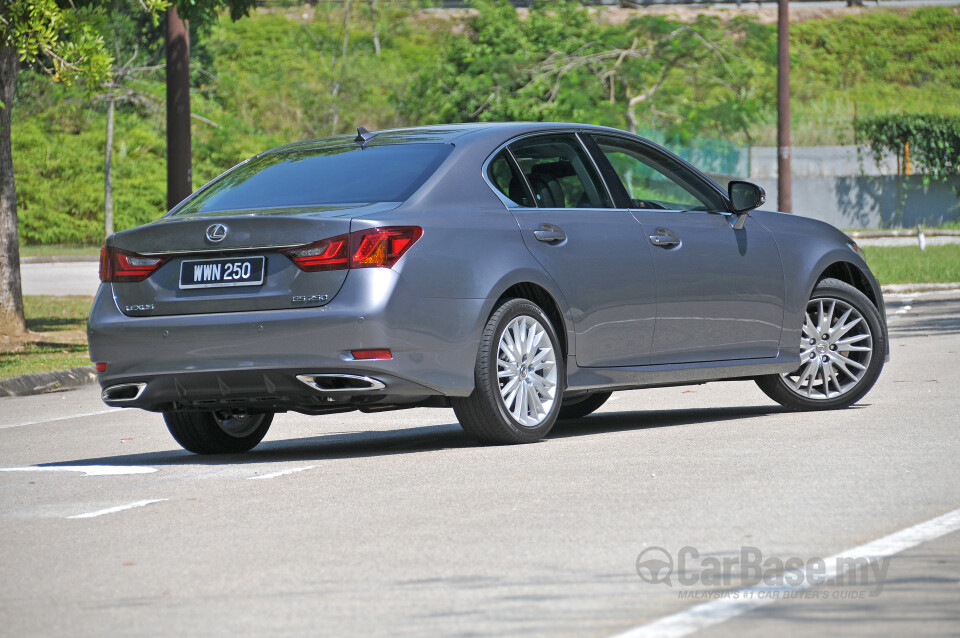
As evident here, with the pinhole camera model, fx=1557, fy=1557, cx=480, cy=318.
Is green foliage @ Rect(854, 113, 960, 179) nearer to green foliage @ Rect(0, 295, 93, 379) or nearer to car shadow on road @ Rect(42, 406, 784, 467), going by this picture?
green foliage @ Rect(0, 295, 93, 379)

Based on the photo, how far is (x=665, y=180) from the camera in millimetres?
9086

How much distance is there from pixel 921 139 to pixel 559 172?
41.6 metres

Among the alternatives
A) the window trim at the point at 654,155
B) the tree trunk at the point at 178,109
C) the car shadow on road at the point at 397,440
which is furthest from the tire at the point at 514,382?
the tree trunk at the point at 178,109

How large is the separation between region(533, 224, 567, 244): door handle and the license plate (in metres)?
1.44

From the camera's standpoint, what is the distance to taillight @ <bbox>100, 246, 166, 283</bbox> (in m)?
7.52

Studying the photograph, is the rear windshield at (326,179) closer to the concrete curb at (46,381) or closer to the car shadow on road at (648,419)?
the car shadow on road at (648,419)

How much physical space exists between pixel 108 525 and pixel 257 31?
3098 inches

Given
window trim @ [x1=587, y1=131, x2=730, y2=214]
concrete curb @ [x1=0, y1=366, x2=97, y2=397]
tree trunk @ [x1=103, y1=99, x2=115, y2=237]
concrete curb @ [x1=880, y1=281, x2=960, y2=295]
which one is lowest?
concrete curb @ [x1=0, y1=366, x2=97, y2=397]

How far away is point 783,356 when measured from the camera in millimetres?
9047

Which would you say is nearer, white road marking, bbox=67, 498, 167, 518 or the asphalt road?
the asphalt road

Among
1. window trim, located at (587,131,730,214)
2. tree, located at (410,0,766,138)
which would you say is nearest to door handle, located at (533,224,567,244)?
window trim, located at (587,131,730,214)

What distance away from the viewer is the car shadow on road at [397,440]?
8.02 m

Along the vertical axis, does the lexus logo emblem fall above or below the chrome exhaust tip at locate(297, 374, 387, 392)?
above

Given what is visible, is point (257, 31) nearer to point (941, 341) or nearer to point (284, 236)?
point (941, 341)
